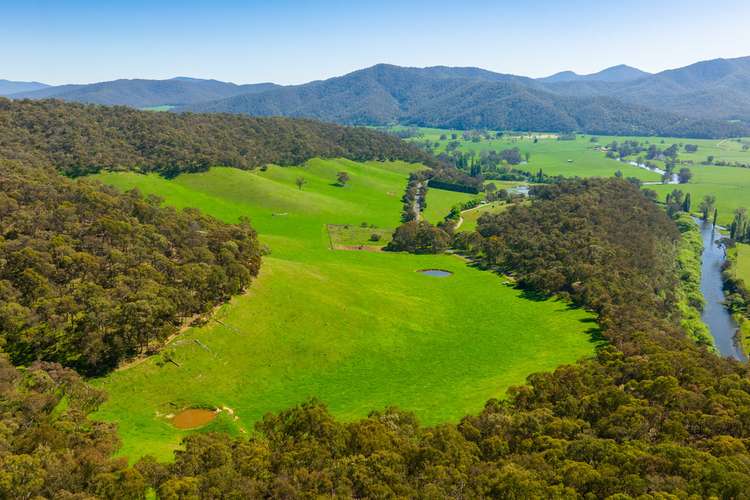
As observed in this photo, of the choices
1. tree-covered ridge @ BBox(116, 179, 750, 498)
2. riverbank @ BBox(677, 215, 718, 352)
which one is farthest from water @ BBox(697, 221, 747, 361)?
tree-covered ridge @ BBox(116, 179, 750, 498)

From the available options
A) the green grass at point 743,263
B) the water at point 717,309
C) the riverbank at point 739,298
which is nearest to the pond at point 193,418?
the water at point 717,309

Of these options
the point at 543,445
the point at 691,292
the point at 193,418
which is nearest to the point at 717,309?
the point at 691,292

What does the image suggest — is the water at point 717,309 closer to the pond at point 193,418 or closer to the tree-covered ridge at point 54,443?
the pond at point 193,418

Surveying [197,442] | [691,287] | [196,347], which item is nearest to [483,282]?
[691,287]

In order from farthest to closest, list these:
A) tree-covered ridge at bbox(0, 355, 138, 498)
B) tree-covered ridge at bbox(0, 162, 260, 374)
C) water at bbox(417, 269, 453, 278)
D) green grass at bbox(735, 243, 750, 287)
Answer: green grass at bbox(735, 243, 750, 287) < water at bbox(417, 269, 453, 278) < tree-covered ridge at bbox(0, 162, 260, 374) < tree-covered ridge at bbox(0, 355, 138, 498)

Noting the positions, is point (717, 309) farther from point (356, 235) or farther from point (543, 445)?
point (356, 235)

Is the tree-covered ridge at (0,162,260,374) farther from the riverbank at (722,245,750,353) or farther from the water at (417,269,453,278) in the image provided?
the riverbank at (722,245,750,353)
